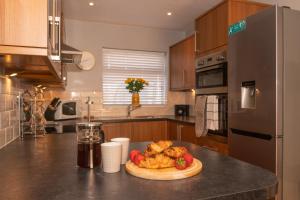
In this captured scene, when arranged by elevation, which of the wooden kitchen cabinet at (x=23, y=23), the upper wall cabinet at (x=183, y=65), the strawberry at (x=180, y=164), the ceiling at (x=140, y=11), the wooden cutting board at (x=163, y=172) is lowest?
the wooden cutting board at (x=163, y=172)

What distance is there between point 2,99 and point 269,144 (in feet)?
6.11

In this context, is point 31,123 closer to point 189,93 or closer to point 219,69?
point 219,69

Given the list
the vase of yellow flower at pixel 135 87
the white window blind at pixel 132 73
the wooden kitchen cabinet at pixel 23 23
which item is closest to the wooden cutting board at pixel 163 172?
the wooden kitchen cabinet at pixel 23 23

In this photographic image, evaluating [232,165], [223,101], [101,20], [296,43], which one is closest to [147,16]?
[101,20]

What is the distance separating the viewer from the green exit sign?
2.12 metres

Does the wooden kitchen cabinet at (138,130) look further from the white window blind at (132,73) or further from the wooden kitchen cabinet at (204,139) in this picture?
the white window blind at (132,73)

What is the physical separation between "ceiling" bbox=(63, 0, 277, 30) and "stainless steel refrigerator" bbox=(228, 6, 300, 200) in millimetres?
1130

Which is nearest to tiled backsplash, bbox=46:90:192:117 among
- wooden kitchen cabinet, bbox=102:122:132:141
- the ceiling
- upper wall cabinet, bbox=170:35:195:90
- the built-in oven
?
upper wall cabinet, bbox=170:35:195:90

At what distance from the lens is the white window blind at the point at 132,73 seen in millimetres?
4106

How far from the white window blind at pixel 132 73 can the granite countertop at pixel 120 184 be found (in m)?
3.07

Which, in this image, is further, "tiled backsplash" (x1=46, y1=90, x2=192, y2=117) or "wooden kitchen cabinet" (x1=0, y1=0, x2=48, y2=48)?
"tiled backsplash" (x1=46, y1=90, x2=192, y2=117)

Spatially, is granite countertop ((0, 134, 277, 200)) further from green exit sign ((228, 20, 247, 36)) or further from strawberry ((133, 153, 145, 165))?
green exit sign ((228, 20, 247, 36))

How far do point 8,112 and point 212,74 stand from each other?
6.69 feet

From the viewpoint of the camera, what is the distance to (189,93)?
441 cm
